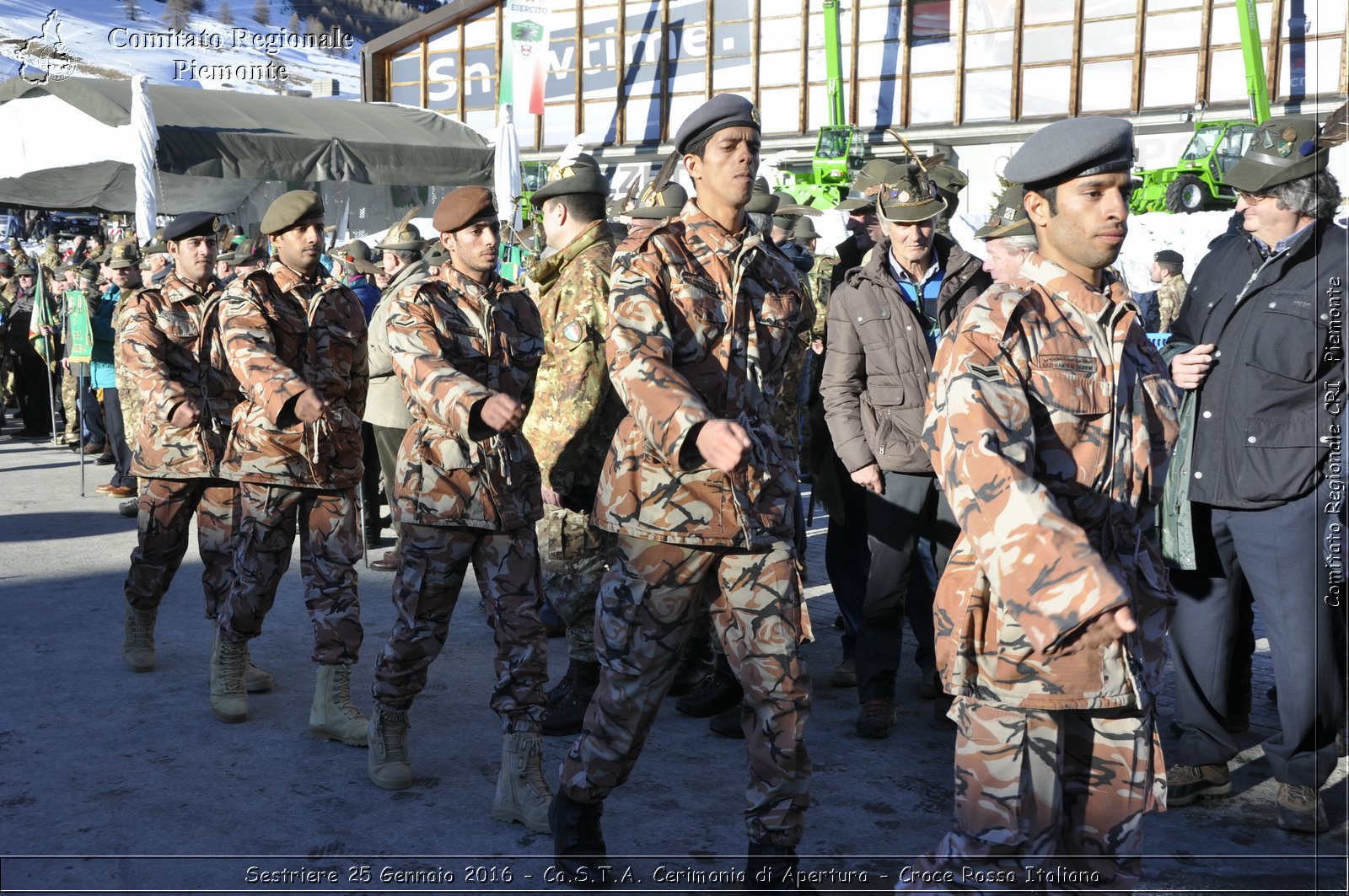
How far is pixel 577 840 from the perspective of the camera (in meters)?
3.60

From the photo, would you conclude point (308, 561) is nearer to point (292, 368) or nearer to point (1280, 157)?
point (292, 368)

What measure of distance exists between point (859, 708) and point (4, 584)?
18.0 ft

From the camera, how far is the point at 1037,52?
23.0 m

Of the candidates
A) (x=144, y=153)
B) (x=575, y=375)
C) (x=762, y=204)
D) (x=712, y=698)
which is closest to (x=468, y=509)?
(x=575, y=375)

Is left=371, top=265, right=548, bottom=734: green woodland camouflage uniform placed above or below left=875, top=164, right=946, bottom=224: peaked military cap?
below

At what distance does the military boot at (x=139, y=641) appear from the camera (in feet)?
19.1

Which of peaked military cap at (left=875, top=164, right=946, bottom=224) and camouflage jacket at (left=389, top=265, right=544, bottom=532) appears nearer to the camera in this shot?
camouflage jacket at (left=389, top=265, right=544, bottom=532)

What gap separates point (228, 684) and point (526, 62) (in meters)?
21.5

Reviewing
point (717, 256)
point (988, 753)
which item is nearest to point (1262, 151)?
point (717, 256)

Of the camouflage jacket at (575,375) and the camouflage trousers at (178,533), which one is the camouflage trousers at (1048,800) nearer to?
the camouflage jacket at (575,375)

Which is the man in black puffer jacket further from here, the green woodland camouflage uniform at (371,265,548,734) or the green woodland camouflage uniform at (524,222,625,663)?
the green woodland camouflage uniform at (371,265,548,734)

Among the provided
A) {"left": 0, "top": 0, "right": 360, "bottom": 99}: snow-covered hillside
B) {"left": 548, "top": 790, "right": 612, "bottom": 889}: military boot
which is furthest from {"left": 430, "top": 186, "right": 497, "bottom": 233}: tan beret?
{"left": 0, "top": 0, "right": 360, "bottom": 99}: snow-covered hillside

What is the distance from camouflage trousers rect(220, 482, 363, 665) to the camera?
498cm

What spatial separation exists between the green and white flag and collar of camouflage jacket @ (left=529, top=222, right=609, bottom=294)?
18.6m
